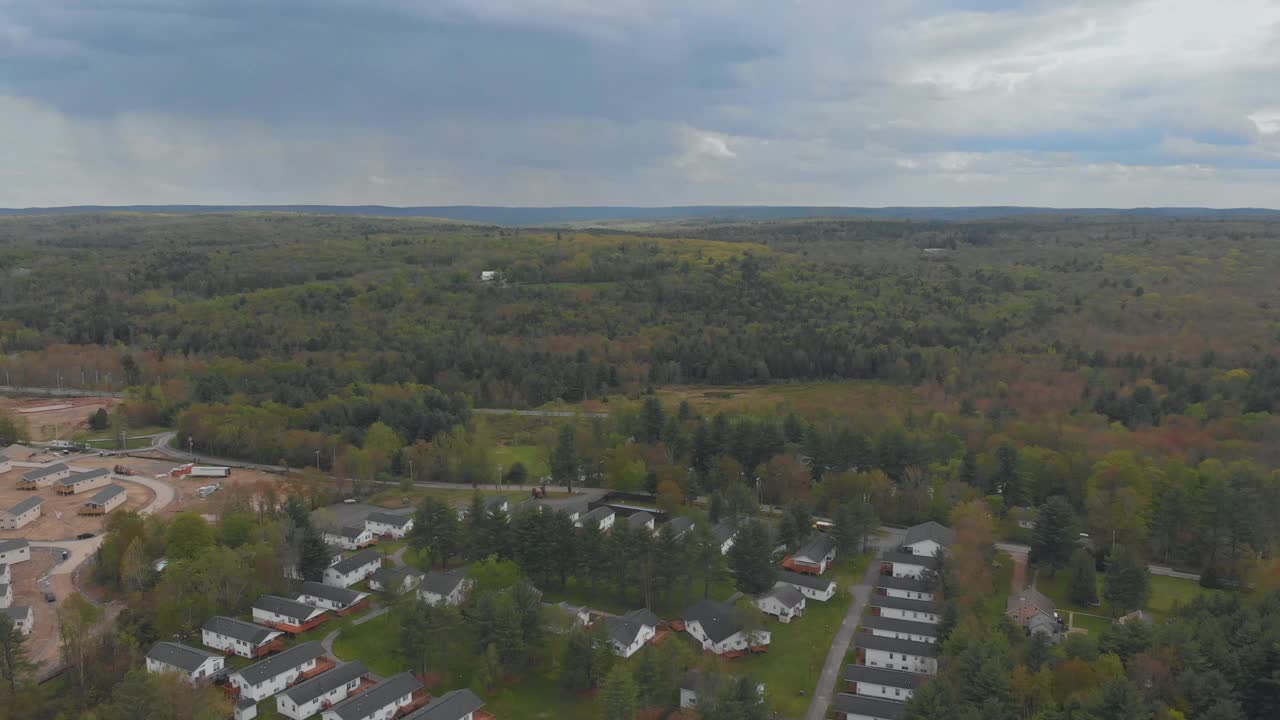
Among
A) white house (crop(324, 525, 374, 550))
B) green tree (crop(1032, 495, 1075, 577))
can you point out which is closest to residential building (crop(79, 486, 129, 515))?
white house (crop(324, 525, 374, 550))

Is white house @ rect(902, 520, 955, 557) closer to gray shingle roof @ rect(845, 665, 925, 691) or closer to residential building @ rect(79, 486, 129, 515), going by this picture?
gray shingle roof @ rect(845, 665, 925, 691)

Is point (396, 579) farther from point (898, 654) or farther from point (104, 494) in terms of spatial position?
point (104, 494)

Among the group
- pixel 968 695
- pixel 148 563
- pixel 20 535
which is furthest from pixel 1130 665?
pixel 20 535

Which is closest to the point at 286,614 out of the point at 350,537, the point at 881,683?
the point at 350,537

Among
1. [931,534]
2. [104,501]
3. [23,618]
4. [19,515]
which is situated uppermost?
[23,618]

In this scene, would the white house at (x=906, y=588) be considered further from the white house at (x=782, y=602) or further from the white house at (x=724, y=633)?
the white house at (x=724, y=633)

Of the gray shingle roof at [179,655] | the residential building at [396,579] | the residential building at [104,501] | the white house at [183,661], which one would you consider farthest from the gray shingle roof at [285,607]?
the residential building at [104,501]
